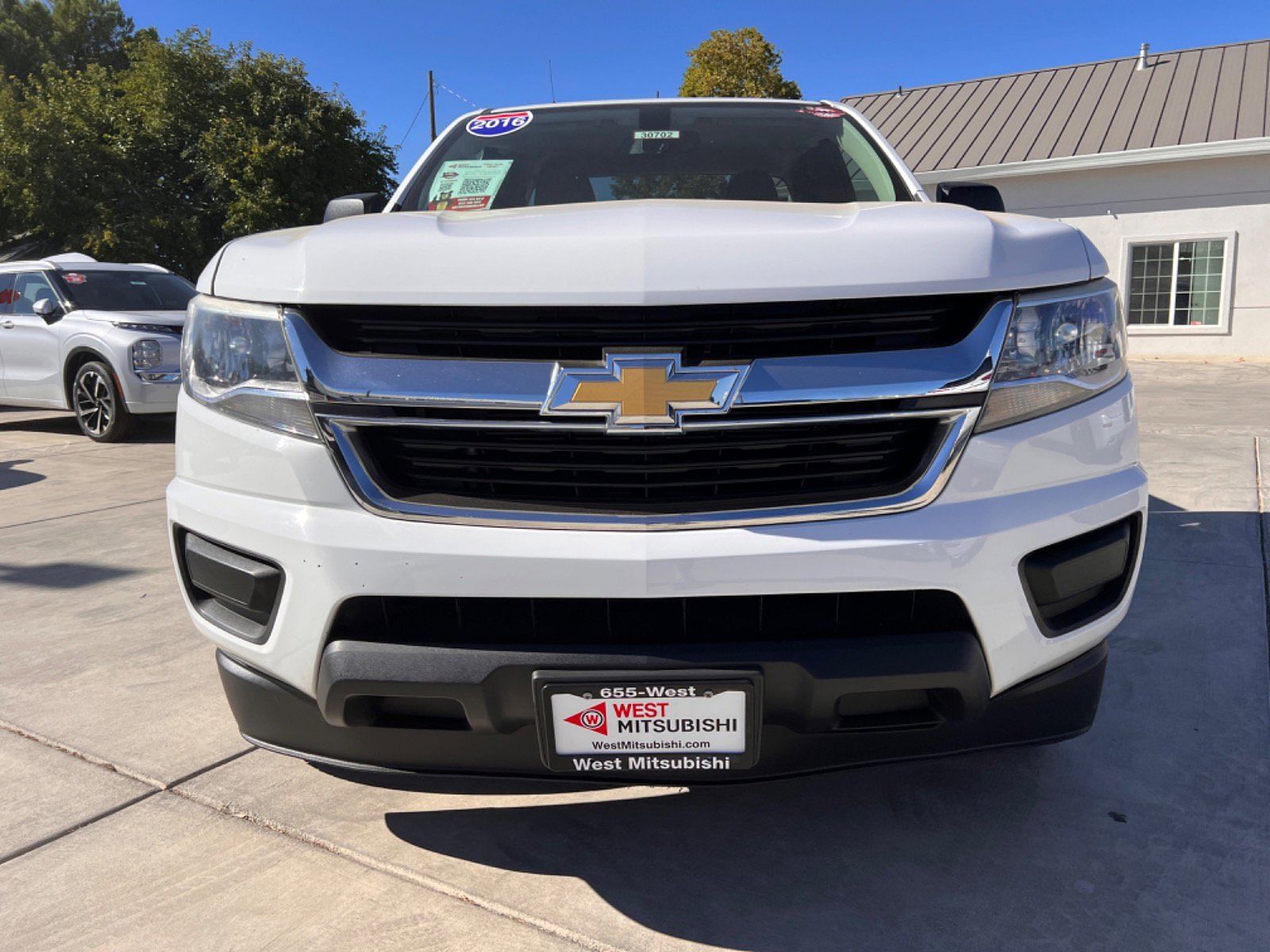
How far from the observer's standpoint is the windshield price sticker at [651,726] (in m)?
1.65

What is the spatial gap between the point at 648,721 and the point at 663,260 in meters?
0.80

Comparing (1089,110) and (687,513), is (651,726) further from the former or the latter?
(1089,110)

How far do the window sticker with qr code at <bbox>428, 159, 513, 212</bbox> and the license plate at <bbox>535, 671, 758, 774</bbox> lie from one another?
1770 mm

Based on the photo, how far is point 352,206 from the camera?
2.94 metres

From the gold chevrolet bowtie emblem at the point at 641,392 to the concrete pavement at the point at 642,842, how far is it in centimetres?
72

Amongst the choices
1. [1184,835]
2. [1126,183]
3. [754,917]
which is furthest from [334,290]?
[1126,183]

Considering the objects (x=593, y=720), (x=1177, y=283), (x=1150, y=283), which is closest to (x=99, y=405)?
(x=593, y=720)

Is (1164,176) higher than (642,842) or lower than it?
higher

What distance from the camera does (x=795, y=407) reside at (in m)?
1.69

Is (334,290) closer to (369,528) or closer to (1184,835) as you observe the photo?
(369,528)

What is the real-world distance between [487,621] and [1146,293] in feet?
54.2

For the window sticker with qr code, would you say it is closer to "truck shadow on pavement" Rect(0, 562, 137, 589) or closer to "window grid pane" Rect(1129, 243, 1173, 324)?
"truck shadow on pavement" Rect(0, 562, 137, 589)

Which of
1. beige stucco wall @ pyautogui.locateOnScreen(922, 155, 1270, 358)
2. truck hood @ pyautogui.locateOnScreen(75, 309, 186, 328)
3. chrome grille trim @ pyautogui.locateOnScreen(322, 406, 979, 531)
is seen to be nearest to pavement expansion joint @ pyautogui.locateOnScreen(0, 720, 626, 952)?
chrome grille trim @ pyautogui.locateOnScreen(322, 406, 979, 531)

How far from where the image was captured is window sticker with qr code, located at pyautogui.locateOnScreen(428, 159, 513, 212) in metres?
3.00
